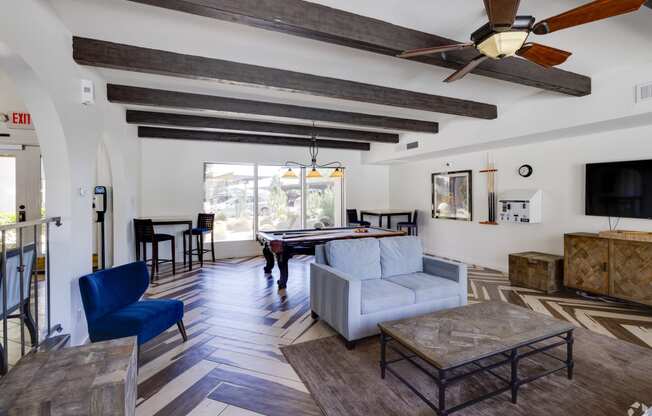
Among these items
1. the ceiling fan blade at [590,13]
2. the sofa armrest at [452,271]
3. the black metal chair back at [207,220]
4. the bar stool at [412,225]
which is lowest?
the sofa armrest at [452,271]

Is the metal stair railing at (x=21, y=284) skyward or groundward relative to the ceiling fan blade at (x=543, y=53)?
groundward

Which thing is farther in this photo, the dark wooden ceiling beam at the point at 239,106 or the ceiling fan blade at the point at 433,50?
the dark wooden ceiling beam at the point at 239,106

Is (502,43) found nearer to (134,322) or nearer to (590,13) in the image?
(590,13)

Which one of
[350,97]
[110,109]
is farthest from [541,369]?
[110,109]

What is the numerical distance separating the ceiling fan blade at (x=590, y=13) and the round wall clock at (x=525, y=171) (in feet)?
12.6

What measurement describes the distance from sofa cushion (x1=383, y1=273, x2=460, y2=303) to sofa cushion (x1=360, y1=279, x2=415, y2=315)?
0.10m

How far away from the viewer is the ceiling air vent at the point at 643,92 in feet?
11.3

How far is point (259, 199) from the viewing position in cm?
759

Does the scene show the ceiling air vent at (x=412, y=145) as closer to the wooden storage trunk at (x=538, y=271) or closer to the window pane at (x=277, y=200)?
the window pane at (x=277, y=200)

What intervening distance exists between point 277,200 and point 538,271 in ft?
17.5

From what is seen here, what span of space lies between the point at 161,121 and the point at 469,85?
465cm

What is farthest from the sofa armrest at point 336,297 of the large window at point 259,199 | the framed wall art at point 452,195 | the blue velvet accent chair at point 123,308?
the framed wall art at point 452,195

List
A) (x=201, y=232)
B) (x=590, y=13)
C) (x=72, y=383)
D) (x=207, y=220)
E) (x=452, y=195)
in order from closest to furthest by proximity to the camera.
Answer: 1. (x=72, y=383)
2. (x=590, y=13)
3. (x=201, y=232)
4. (x=207, y=220)
5. (x=452, y=195)

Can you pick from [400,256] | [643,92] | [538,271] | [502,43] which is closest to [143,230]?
[400,256]
